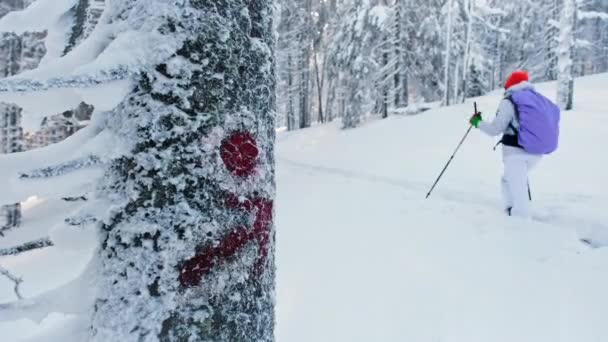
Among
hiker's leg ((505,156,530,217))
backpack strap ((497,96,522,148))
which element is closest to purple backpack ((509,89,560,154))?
backpack strap ((497,96,522,148))

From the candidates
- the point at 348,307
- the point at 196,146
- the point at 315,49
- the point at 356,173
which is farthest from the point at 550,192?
the point at 315,49

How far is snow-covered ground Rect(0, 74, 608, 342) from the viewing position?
2.96m

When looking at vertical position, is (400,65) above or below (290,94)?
above

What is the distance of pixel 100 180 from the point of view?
1018 mm

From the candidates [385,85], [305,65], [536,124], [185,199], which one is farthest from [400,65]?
[185,199]

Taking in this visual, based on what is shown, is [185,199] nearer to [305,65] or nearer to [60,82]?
[60,82]

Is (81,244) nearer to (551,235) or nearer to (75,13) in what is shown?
(75,13)

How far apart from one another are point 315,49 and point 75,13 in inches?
1213

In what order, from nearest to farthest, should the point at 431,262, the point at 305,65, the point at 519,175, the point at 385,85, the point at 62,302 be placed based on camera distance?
the point at 62,302 < the point at 431,262 < the point at 519,175 < the point at 385,85 < the point at 305,65

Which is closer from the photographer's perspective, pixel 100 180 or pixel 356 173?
pixel 100 180

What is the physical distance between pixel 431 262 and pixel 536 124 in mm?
2427

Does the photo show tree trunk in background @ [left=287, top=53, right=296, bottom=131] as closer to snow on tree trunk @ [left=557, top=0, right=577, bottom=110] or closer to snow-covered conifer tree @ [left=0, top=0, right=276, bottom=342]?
snow on tree trunk @ [left=557, top=0, right=577, bottom=110]

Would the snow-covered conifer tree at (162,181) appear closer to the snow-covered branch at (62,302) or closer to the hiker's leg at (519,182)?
the snow-covered branch at (62,302)

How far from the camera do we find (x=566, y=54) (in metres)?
16.8
